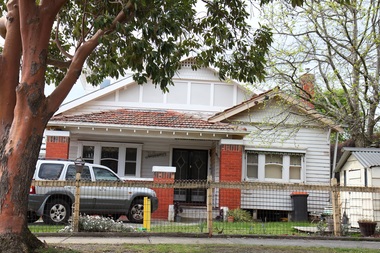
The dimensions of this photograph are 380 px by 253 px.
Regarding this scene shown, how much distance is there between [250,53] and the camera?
1009 centimetres

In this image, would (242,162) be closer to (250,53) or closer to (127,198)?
(127,198)

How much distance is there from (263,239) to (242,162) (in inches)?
310

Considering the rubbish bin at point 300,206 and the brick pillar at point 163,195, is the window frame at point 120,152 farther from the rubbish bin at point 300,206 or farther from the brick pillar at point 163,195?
the rubbish bin at point 300,206

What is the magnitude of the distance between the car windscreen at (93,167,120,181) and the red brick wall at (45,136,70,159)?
3818 millimetres

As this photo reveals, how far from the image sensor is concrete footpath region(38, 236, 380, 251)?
30.8ft

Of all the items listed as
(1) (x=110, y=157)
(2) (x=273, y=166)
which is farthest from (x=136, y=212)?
(2) (x=273, y=166)

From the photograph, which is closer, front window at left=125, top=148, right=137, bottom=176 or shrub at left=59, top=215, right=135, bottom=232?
shrub at left=59, top=215, right=135, bottom=232

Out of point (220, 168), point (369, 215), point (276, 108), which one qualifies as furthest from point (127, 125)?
point (369, 215)

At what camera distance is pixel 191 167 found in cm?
1947

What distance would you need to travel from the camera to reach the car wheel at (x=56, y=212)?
1228 centimetres

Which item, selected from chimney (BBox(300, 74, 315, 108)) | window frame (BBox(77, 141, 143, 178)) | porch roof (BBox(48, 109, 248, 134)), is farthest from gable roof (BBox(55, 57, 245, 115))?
A: chimney (BBox(300, 74, 315, 108))

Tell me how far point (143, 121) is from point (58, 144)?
345cm

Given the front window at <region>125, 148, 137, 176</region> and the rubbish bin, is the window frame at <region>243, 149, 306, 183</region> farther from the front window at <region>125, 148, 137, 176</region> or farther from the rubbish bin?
the front window at <region>125, 148, 137, 176</region>

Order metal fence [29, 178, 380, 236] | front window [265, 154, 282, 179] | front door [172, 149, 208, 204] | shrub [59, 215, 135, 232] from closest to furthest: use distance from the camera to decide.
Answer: shrub [59, 215, 135, 232], metal fence [29, 178, 380, 236], front window [265, 154, 282, 179], front door [172, 149, 208, 204]
